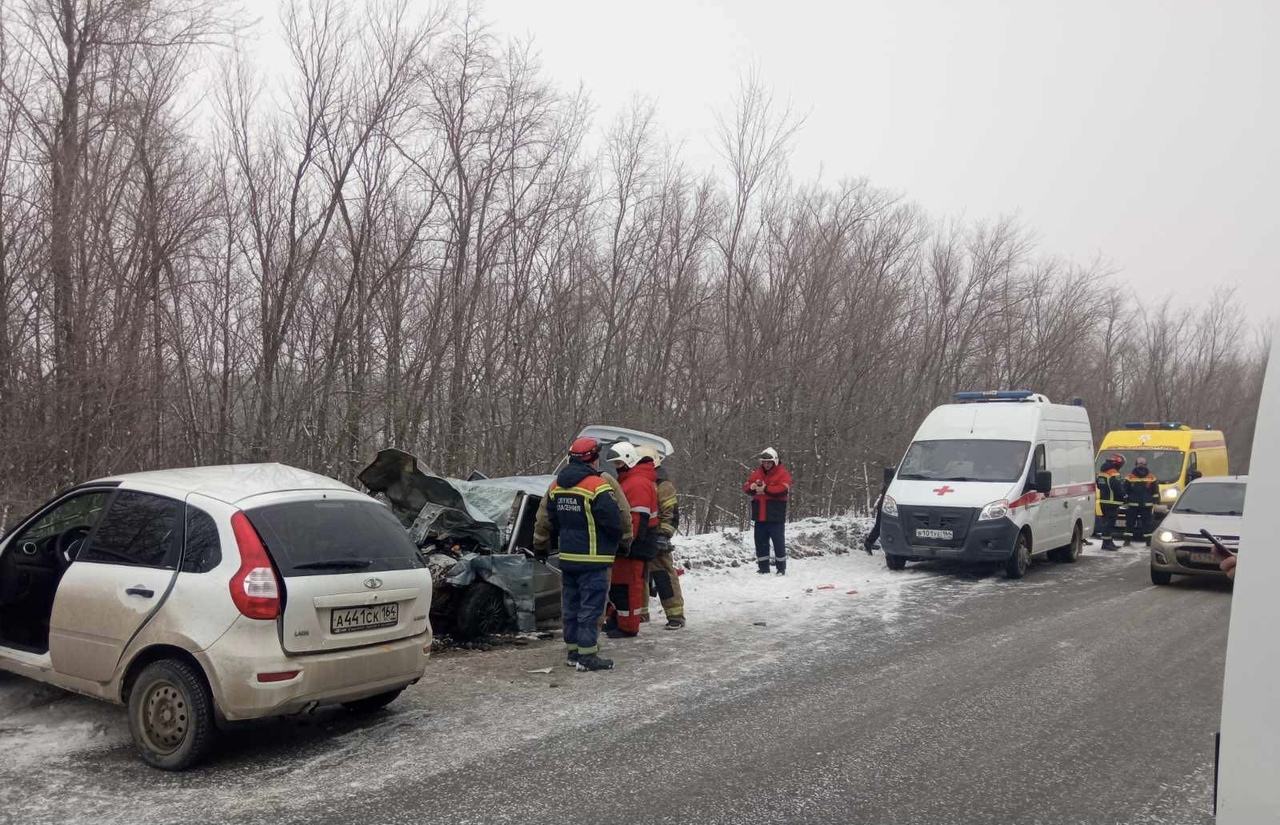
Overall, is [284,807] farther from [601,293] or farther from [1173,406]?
[1173,406]

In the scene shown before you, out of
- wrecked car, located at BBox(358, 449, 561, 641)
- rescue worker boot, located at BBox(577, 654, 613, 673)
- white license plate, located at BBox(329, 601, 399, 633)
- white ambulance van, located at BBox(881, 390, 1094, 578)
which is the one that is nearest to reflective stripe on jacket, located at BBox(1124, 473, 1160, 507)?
white ambulance van, located at BBox(881, 390, 1094, 578)

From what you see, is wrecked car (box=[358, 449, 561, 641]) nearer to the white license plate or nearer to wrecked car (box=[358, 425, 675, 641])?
wrecked car (box=[358, 425, 675, 641])

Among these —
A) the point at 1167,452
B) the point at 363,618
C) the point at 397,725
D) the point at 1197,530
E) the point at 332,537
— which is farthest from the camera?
the point at 1167,452

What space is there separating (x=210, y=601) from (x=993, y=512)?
36.0 ft

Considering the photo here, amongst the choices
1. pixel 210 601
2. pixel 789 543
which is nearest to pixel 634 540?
pixel 210 601

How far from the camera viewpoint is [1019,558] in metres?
13.8

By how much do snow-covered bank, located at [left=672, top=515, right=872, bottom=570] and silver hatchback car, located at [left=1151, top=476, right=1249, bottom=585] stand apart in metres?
5.06

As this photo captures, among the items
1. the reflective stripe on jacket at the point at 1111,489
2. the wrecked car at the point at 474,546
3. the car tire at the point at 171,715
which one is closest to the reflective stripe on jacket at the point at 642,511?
the wrecked car at the point at 474,546

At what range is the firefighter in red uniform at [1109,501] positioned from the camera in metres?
19.1

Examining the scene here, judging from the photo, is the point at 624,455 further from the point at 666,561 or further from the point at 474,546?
the point at 474,546

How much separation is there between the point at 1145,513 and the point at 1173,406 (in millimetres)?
38179

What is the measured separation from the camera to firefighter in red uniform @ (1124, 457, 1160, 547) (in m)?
19.4

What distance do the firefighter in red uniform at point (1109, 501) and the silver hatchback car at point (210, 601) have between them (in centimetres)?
1684

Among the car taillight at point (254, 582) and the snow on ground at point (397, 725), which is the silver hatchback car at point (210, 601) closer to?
the car taillight at point (254, 582)
